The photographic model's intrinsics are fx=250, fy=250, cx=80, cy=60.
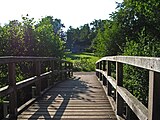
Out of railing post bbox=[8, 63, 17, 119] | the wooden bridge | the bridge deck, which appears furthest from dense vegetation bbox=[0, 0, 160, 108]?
railing post bbox=[8, 63, 17, 119]

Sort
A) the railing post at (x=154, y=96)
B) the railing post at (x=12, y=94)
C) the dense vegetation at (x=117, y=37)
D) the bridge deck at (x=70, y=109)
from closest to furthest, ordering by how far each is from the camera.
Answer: the railing post at (x=154, y=96) < the railing post at (x=12, y=94) < the bridge deck at (x=70, y=109) < the dense vegetation at (x=117, y=37)

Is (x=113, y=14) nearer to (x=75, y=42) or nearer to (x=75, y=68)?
(x=75, y=68)

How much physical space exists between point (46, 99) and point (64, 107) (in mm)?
940

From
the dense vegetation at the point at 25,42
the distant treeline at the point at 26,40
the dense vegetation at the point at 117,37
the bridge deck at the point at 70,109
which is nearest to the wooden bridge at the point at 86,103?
the bridge deck at the point at 70,109

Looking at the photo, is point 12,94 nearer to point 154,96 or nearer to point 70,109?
point 70,109

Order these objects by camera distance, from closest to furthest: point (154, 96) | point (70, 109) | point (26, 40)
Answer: point (154, 96)
point (70, 109)
point (26, 40)

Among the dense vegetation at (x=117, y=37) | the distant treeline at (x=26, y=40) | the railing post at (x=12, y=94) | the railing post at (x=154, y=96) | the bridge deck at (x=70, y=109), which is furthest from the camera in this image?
the distant treeline at (x=26, y=40)

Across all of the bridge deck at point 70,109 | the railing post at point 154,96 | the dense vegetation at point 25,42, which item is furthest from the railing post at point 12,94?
the dense vegetation at point 25,42

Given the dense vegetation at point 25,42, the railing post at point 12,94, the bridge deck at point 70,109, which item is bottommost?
the bridge deck at point 70,109

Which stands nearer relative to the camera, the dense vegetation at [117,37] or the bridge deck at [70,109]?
the bridge deck at [70,109]

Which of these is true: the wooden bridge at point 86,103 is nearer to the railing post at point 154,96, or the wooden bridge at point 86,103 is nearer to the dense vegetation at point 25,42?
the railing post at point 154,96

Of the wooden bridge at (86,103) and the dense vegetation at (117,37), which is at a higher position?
the dense vegetation at (117,37)

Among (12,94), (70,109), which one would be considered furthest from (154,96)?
(70,109)

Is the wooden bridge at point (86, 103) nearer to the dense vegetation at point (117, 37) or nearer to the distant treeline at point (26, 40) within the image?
the dense vegetation at point (117, 37)
